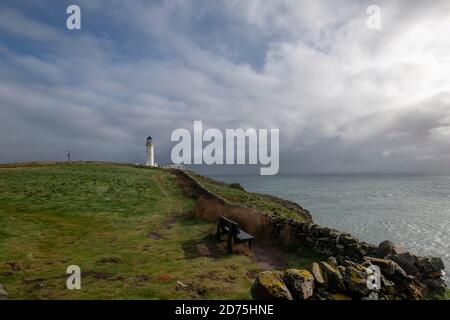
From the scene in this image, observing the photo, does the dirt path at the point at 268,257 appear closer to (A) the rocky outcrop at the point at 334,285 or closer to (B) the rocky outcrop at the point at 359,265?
(B) the rocky outcrop at the point at 359,265

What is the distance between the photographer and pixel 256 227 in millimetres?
15578

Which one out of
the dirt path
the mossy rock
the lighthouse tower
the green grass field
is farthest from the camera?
the lighthouse tower

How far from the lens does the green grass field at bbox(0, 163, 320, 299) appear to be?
8781 mm

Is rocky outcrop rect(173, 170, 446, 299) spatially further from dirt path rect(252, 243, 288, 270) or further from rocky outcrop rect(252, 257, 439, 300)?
dirt path rect(252, 243, 288, 270)

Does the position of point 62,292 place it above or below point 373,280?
below

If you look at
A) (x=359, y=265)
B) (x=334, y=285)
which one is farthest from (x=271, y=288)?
(x=359, y=265)

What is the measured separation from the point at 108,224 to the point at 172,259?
8.31 metres

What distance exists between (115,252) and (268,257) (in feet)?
20.9

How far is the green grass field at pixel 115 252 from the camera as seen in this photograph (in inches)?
346

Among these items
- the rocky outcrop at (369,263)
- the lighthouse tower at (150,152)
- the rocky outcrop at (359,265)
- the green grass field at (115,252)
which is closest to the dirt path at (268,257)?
the green grass field at (115,252)

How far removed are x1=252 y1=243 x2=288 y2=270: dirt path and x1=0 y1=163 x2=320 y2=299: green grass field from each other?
306 millimetres

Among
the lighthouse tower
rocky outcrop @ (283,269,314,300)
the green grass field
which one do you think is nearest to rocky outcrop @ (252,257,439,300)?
rocky outcrop @ (283,269,314,300)
